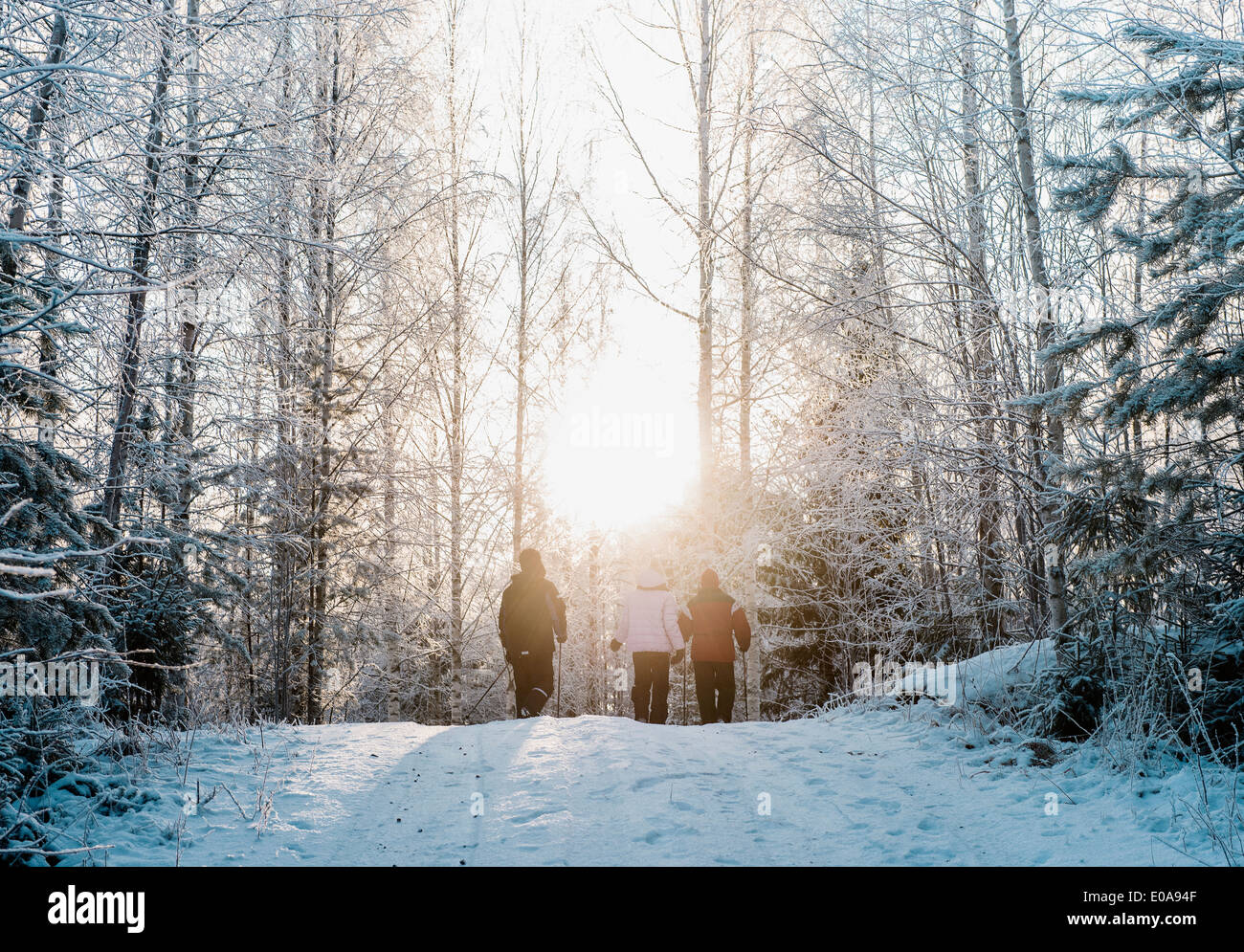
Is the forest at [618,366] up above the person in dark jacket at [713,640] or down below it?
above

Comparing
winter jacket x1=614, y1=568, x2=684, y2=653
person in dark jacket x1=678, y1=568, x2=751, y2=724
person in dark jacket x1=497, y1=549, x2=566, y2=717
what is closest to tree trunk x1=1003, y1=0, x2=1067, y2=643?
person in dark jacket x1=678, y1=568, x2=751, y2=724

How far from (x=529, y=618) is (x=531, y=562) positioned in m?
0.68

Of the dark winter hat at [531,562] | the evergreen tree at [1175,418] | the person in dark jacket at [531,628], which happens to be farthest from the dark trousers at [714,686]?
the evergreen tree at [1175,418]

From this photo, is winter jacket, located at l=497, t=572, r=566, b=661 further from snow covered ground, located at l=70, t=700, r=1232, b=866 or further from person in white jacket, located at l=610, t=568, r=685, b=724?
snow covered ground, located at l=70, t=700, r=1232, b=866

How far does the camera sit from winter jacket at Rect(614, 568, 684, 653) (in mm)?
8922

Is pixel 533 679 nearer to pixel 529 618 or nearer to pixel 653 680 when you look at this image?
pixel 529 618

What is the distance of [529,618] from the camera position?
9.29m

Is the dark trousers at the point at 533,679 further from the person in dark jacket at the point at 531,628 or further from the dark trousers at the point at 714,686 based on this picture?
the dark trousers at the point at 714,686

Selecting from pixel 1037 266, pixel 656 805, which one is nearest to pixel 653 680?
pixel 656 805

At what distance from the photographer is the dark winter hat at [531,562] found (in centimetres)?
941

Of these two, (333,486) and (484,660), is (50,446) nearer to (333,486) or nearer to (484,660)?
(333,486)

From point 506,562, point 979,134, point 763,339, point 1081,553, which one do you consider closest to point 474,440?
point 506,562

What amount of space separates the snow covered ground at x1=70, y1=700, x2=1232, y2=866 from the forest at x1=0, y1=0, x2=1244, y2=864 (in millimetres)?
570

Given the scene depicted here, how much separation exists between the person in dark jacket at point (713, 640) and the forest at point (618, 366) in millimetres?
1692
